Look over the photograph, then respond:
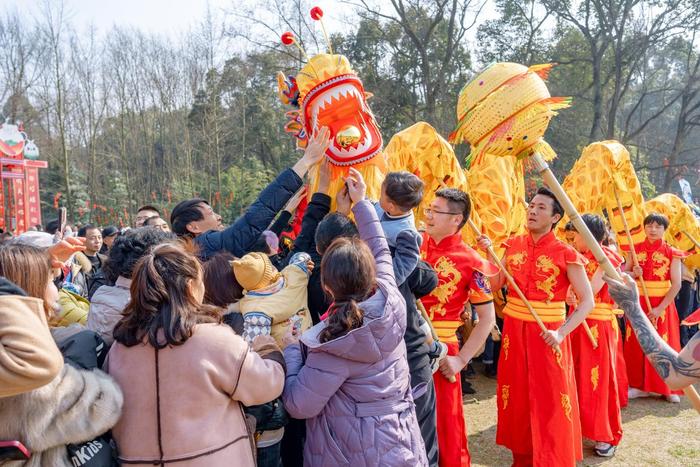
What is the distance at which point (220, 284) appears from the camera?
7.51 feet

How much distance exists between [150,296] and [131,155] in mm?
25107

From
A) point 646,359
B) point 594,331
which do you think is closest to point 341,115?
point 594,331

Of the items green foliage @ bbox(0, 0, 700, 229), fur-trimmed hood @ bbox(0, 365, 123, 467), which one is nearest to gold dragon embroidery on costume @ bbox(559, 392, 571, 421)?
fur-trimmed hood @ bbox(0, 365, 123, 467)

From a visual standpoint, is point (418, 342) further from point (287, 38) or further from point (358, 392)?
point (287, 38)

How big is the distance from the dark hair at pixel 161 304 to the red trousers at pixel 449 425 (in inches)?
70.8

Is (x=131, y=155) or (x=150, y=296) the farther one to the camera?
(x=131, y=155)

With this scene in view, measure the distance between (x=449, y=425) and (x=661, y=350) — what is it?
1.36m

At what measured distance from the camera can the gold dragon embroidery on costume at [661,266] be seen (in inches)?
209

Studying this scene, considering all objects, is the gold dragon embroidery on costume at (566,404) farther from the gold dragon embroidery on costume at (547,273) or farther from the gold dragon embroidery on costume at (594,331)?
the gold dragon embroidery on costume at (594,331)

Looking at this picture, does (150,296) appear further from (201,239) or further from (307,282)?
(201,239)

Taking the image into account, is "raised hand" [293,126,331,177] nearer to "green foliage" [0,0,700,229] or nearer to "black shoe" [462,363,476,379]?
"black shoe" [462,363,476,379]

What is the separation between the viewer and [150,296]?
1556 millimetres

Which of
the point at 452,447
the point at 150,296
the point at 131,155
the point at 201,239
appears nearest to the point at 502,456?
the point at 452,447

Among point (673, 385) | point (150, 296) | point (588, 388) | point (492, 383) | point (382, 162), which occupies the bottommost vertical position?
point (492, 383)
